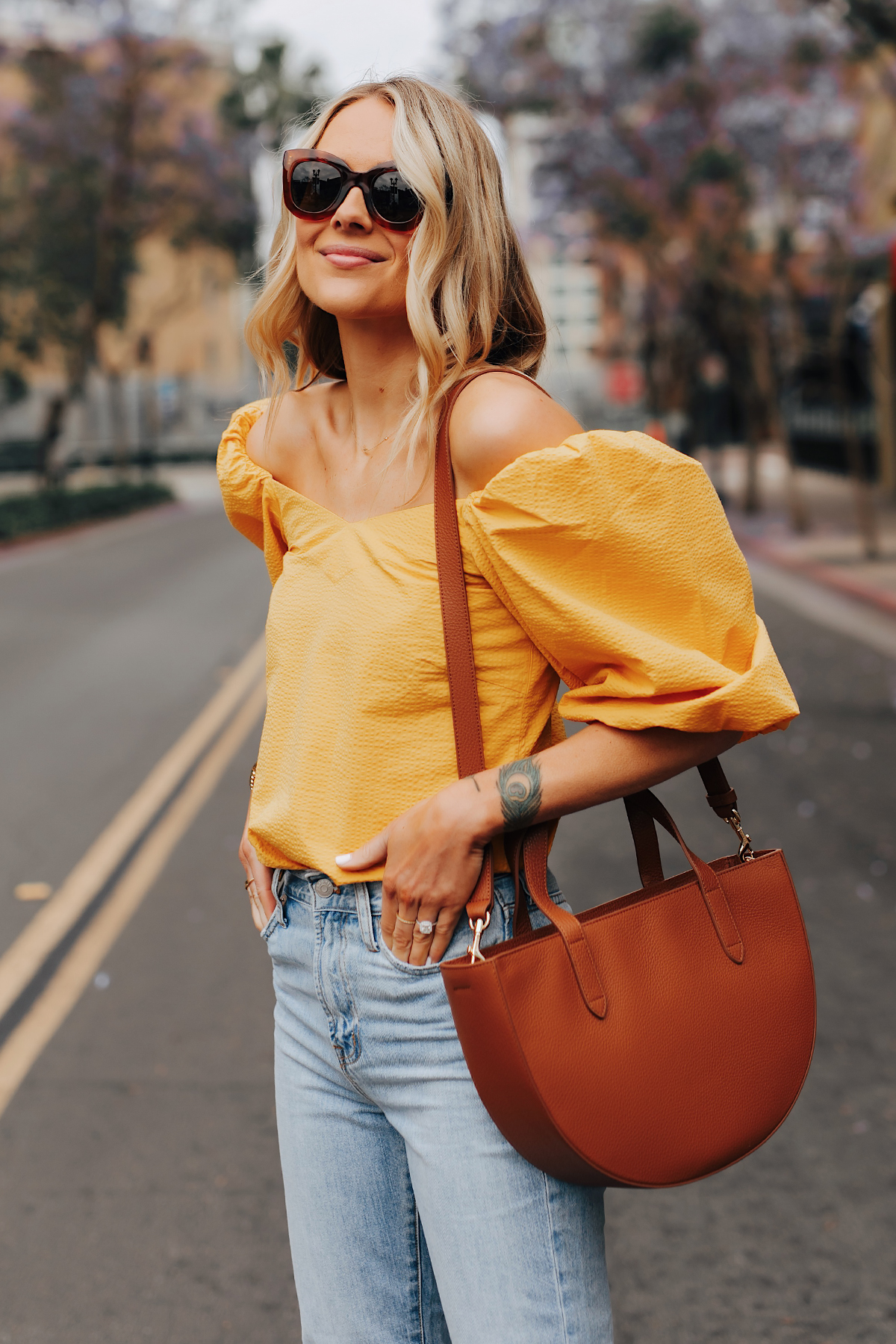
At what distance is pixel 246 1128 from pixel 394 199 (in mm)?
2687

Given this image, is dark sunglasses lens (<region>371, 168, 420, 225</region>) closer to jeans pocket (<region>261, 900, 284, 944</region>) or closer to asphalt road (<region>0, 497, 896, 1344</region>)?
jeans pocket (<region>261, 900, 284, 944</region>)

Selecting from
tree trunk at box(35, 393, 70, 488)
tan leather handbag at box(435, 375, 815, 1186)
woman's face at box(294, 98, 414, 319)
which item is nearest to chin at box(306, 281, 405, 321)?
woman's face at box(294, 98, 414, 319)

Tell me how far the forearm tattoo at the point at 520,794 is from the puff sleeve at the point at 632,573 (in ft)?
0.34

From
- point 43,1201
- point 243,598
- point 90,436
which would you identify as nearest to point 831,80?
point 243,598

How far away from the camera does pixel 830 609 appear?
13.4 m

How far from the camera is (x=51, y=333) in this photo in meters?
30.6

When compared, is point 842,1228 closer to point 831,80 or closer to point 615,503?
point 615,503

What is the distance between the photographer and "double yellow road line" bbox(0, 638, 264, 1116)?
4277 millimetres

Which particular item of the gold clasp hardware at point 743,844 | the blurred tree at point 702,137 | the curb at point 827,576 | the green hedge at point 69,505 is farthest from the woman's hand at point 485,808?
the green hedge at point 69,505

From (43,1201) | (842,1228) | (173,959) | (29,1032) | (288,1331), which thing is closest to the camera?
(288,1331)

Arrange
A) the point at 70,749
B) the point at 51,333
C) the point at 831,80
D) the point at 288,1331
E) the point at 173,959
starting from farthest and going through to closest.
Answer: the point at 51,333
the point at 831,80
the point at 70,749
the point at 173,959
the point at 288,1331

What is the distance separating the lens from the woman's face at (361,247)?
158 cm

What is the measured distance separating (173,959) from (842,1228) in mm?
2526

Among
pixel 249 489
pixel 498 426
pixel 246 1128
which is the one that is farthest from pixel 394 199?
pixel 246 1128
